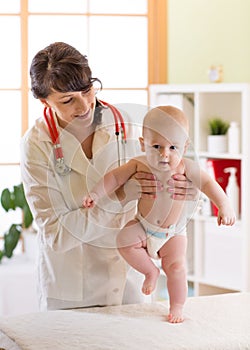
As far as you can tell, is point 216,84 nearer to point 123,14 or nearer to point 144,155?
point 123,14

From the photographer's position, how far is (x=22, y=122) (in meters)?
4.54

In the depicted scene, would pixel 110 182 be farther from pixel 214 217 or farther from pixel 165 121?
pixel 214 217

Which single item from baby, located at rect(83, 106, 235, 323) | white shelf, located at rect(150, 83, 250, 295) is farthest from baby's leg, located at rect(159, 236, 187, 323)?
white shelf, located at rect(150, 83, 250, 295)

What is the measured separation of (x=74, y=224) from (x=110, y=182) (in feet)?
0.51

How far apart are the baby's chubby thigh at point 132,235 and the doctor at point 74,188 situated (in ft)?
0.11

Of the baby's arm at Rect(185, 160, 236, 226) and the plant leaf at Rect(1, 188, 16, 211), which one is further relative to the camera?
the plant leaf at Rect(1, 188, 16, 211)

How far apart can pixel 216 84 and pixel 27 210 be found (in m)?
1.23

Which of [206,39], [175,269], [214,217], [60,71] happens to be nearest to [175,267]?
[175,269]

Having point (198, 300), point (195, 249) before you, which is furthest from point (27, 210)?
point (198, 300)

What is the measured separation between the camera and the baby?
6.69 feet

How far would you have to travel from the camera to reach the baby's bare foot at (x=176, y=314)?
211 centimetres

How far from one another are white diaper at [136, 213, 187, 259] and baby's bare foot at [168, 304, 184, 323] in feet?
0.53

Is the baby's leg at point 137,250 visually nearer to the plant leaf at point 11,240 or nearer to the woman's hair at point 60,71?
the woman's hair at point 60,71

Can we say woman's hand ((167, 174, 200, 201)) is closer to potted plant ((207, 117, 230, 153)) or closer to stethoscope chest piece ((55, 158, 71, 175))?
stethoscope chest piece ((55, 158, 71, 175))
